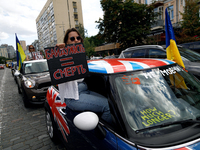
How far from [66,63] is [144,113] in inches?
44.3

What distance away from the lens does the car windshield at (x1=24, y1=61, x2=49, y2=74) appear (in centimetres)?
666

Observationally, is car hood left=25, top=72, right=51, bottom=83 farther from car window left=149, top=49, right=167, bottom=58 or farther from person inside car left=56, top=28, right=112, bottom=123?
car window left=149, top=49, right=167, bottom=58

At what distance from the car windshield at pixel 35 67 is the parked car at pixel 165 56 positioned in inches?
150

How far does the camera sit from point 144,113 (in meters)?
1.56

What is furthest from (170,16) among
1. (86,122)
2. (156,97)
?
(86,122)

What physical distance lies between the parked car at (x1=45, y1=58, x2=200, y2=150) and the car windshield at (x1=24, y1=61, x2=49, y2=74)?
16.7 ft

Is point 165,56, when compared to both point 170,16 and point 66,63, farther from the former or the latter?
point 170,16

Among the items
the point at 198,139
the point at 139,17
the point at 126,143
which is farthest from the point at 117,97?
the point at 139,17

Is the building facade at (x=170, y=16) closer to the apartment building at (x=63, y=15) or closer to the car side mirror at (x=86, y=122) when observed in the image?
the car side mirror at (x=86, y=122)

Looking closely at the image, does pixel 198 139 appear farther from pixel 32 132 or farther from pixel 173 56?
pixel 32 132

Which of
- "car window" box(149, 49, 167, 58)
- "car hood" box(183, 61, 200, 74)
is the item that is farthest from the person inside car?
"car window" box(149, 49, 167, 58)

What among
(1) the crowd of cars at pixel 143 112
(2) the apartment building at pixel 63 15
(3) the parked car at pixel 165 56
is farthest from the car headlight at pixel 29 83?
(2) the apartment building at pixel 63 15

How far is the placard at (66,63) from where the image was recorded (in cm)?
189

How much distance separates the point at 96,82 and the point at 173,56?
1834 mm
